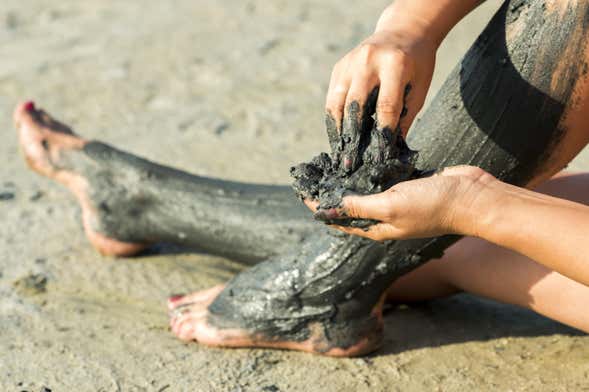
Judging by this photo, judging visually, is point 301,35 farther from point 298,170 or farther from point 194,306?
point 298,170

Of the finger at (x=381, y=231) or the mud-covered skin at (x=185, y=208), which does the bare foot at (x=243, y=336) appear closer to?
the mud-covered skin at (x=185, y=208)

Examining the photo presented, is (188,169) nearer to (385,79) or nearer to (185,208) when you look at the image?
(185,208)

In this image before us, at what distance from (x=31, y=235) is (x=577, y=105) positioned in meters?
→ 1.76

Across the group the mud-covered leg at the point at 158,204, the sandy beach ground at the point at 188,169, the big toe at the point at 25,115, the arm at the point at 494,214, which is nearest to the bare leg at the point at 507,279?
the sandy beach ground at the point at 188,169

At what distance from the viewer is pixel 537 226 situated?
4.99ft

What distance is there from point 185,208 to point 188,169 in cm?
72

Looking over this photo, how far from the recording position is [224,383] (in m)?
2.13

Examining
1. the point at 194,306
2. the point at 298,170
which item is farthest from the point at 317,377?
the point at 298,170

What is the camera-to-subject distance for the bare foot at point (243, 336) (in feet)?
7.34

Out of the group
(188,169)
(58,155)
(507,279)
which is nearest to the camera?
(507,279)

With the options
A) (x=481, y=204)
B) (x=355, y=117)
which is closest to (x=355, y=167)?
(x=355, y=117)

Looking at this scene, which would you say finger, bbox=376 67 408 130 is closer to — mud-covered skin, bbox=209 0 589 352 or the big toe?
mud-covered skin, bbox=209 0 589 352

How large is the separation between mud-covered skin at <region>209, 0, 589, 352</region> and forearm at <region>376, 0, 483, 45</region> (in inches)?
6.8

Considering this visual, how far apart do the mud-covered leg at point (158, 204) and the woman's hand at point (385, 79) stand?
0.75 m
